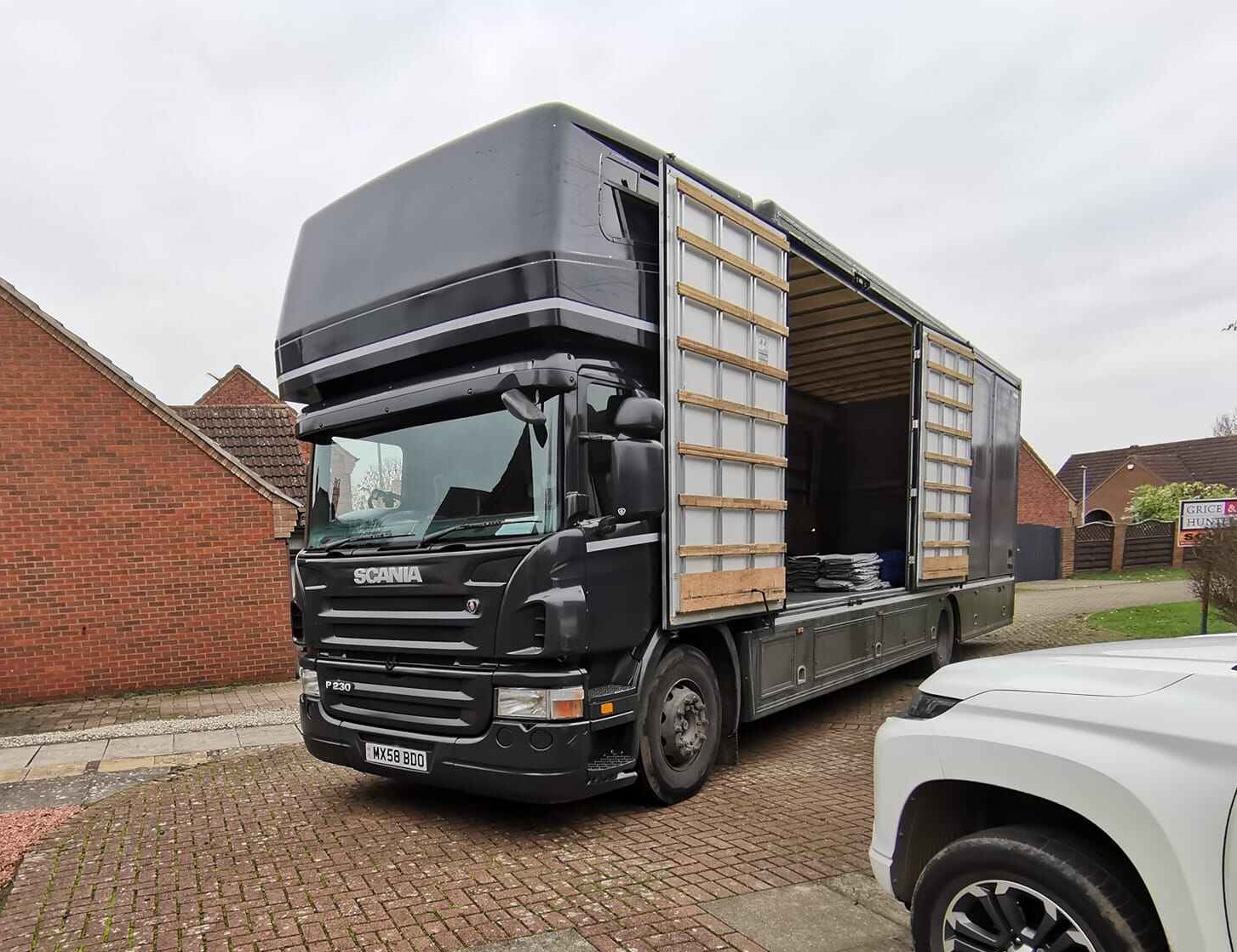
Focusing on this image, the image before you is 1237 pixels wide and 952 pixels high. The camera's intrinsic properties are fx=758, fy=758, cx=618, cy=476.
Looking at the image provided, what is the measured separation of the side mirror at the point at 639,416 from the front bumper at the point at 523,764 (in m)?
1.59

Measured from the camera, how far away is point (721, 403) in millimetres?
4945

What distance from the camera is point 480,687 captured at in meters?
4.02

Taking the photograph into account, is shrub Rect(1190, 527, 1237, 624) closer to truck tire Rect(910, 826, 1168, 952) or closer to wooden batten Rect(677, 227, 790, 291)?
wooden batten Rect(677, 227, 790, 291)

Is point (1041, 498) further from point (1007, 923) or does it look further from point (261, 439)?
point (1007, 923)

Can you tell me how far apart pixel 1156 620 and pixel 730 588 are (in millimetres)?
12063

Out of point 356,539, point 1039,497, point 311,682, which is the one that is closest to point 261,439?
point 311,682

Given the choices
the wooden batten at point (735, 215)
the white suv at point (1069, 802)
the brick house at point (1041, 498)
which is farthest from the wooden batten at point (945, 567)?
the brick house at point (1041, 498)

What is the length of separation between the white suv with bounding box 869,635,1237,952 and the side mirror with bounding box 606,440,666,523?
178 centimetres

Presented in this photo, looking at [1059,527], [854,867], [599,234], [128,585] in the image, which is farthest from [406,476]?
[1059,527]

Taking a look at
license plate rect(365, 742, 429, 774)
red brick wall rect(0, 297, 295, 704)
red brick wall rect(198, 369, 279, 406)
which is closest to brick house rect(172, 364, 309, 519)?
red brick wall rect(0, 297, 295, 704)

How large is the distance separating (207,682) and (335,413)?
19.3 feet

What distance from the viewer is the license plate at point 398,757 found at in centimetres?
425

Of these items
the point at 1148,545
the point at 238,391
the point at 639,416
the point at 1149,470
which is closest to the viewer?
the point at 639,416

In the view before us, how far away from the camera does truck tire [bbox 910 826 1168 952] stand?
6.56 feet
